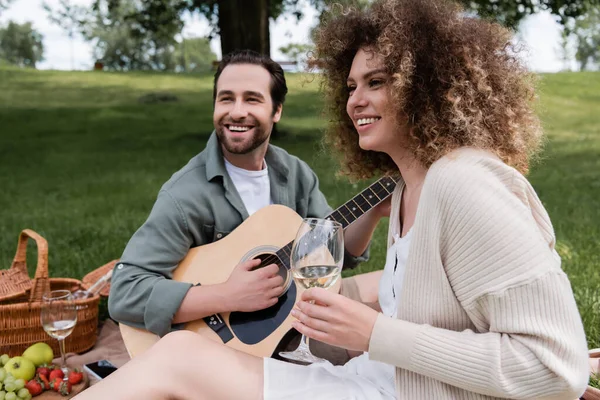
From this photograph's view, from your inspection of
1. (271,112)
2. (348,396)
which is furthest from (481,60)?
(271,112)

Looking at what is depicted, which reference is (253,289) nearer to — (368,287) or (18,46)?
(368,287)

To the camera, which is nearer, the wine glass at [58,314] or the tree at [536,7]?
the wine glass at [58,314]

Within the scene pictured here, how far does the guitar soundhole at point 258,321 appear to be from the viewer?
2857mm

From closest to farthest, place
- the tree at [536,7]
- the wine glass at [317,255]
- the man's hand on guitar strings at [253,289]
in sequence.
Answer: the wine glass at [317,255]
the man's hand on guitar strings at [253,289]
the tree at [536,7]

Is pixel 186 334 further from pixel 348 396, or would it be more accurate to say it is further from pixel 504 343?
pixel 504 343

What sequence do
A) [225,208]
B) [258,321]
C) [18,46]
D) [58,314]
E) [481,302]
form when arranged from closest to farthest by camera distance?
[481,302] < [258,321] < [225,208] < [58,314] < [18,46]

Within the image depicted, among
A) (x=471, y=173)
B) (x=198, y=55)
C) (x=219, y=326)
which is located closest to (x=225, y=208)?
(x=219, y=326)

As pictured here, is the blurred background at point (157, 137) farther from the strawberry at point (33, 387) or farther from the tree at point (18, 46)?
the tree at point (18, 46)

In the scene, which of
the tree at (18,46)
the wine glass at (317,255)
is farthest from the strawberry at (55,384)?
the tree at (18,46)

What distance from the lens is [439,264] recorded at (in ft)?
5.87

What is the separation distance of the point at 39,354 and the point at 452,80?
2.89m

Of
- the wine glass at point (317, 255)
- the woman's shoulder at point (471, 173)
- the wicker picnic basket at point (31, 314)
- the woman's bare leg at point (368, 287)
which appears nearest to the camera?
the woman's shoulder at point (471, 173)

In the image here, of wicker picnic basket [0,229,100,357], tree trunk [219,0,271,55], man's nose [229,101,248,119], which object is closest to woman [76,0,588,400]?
man's nose [229,101,248,119]

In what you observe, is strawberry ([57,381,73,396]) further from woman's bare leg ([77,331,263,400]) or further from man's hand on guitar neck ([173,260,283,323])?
woman's bare leg ([77,331,263,400])
